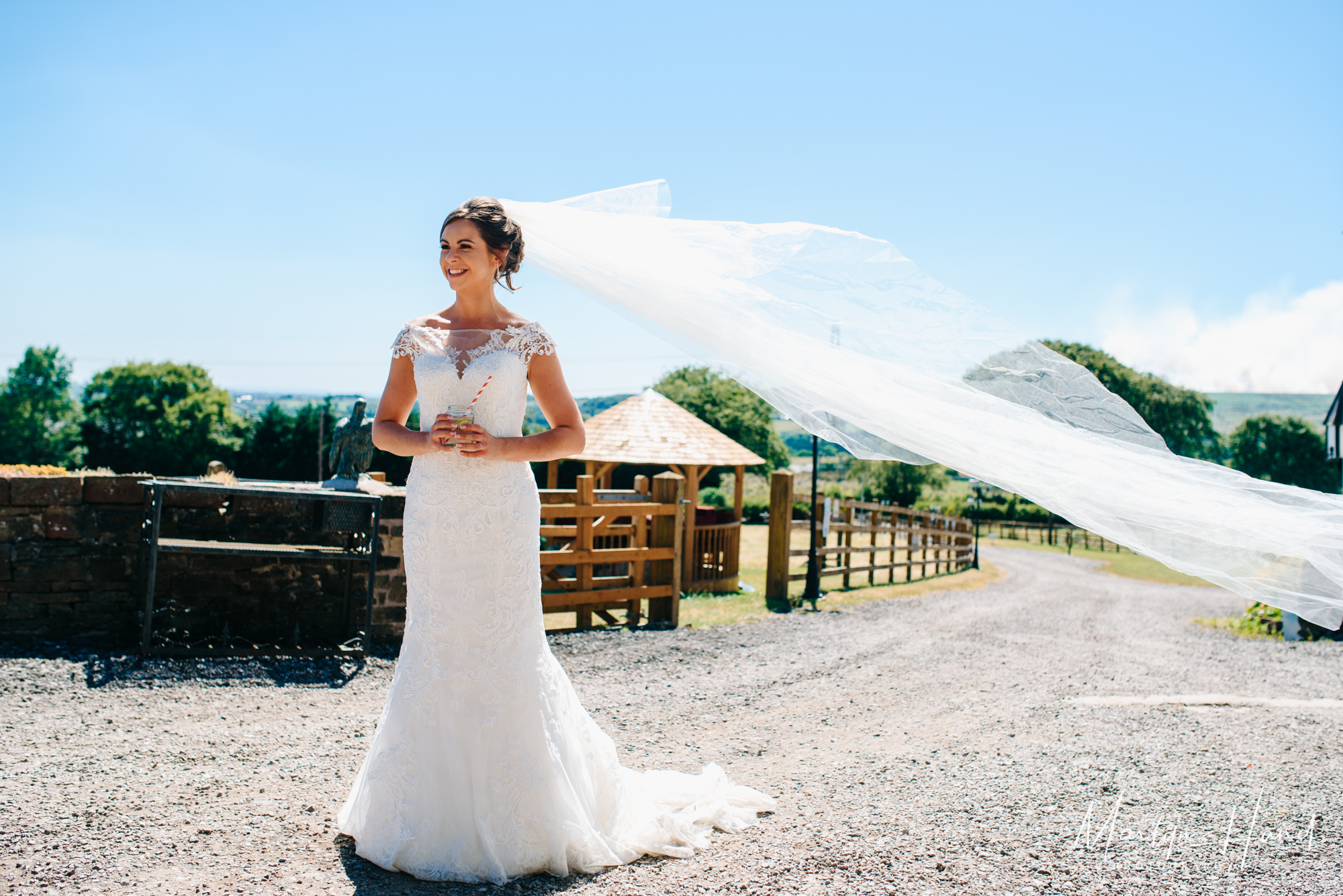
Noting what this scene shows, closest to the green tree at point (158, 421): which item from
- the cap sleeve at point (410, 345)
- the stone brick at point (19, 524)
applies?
the stone brick at point (19, 524)

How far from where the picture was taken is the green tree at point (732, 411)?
49.0 m

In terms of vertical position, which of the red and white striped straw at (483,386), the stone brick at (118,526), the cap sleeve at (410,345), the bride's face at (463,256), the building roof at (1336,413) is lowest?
the stone brick at (118,526)

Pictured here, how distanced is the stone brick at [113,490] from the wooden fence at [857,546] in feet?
25.1

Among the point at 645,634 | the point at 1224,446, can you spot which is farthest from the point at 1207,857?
the point at 1224,446

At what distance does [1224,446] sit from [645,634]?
226ft

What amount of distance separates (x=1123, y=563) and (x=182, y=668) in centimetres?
2798

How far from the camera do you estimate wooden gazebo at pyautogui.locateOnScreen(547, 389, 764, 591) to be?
14844 millimetres

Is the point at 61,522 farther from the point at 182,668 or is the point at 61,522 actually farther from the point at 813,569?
the point at 813,569

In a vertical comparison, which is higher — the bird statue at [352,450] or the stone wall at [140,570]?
the bird statue at [352,450]

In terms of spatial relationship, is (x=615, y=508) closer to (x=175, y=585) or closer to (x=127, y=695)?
(x=175, y=585)

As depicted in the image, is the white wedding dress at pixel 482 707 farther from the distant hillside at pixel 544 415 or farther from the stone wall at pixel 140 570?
the stone wall at pixel 140 570

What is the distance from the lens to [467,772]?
2.93 m

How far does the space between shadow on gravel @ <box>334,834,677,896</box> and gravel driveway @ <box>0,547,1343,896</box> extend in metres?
0.01

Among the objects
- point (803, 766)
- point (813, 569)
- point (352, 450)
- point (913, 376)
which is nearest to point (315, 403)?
point (813, 569)
